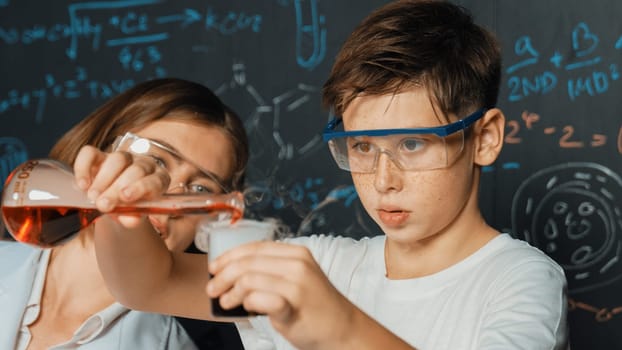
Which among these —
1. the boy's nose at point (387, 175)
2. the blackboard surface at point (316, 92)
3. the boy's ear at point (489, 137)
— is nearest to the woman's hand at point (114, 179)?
the boy's nose at point (387, 175)

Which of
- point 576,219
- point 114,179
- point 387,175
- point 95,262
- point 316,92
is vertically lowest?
point 576,219

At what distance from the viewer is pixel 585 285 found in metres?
2.75

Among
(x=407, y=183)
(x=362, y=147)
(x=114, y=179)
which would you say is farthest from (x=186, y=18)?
(x=114, y=179)

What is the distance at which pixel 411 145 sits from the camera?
151cm

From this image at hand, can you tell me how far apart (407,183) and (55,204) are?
68 centimetres

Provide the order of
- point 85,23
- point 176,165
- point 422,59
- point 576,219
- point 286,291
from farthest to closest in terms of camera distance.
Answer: point 85,23
point 576,219
point 176,165
point 422,59
point 286,291

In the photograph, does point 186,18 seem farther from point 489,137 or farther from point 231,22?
point 489,137

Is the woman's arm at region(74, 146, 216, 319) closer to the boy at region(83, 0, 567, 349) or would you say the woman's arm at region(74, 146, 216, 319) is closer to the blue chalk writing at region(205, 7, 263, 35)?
the boy at region(83, 0, 567, 349)

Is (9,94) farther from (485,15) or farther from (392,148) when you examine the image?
(392,148)

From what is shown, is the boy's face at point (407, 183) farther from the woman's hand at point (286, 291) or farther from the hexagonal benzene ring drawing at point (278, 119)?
the hexagonal benzene ring drawing at point (278, 119)

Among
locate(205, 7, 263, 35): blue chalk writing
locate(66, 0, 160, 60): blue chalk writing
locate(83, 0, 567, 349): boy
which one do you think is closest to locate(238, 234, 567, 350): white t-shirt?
locate(83, 0, 567, 349): boy

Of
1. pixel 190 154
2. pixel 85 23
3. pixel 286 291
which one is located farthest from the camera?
pixel 85 23

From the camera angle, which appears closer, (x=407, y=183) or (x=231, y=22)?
(x=407, y=183)

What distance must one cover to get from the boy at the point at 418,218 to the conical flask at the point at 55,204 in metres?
0.24
